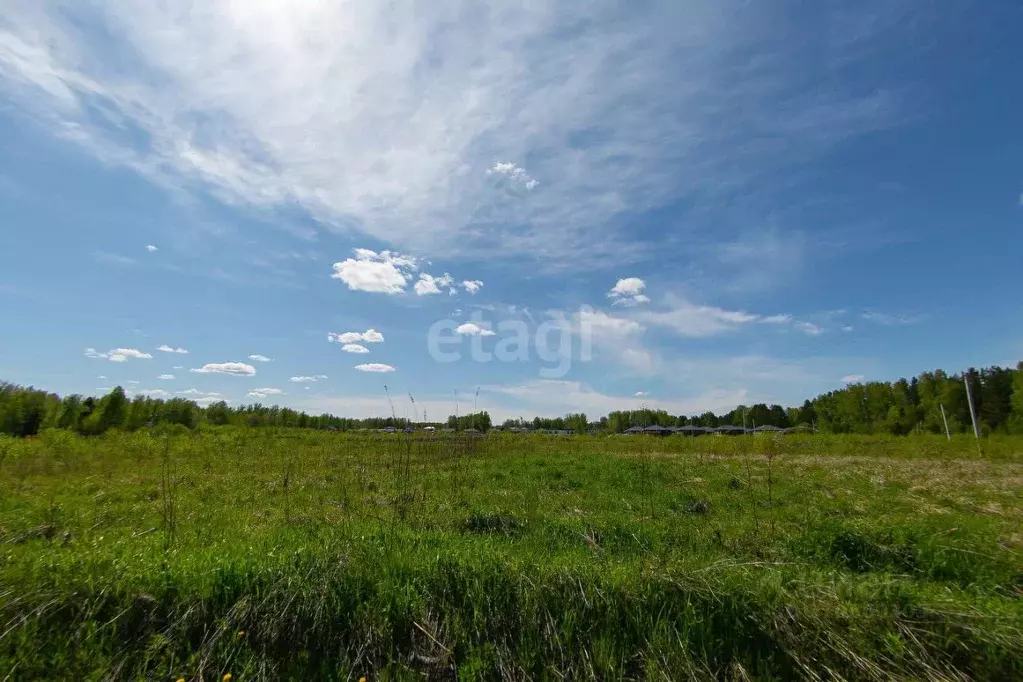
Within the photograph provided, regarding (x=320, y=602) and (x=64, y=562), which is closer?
(x=320, y=602)

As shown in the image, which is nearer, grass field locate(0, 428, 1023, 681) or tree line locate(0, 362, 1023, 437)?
grass field locate(0, 428, 1023, 681)

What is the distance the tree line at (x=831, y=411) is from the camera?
34438 millimetres

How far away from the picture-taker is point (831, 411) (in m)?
70.1

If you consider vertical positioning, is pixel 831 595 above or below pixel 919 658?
above

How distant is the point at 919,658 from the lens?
3.13 m

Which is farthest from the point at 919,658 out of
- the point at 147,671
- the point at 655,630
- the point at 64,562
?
the point at 64,562

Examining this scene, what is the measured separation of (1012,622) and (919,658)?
0.73 meters

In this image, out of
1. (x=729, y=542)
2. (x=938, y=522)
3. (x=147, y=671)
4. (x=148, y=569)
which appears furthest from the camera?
(x=938, y=522)

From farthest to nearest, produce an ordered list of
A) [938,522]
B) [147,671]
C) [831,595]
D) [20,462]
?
[20,462]
[938,522]
[831,595]
[147,671]

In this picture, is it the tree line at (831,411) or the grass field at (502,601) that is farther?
the tree line at (831,411)

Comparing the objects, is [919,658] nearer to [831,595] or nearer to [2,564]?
[831,595]

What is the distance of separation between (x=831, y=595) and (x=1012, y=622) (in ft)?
3.37

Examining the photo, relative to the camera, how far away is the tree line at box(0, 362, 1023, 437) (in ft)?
113

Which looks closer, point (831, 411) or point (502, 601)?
point (502, 601)
